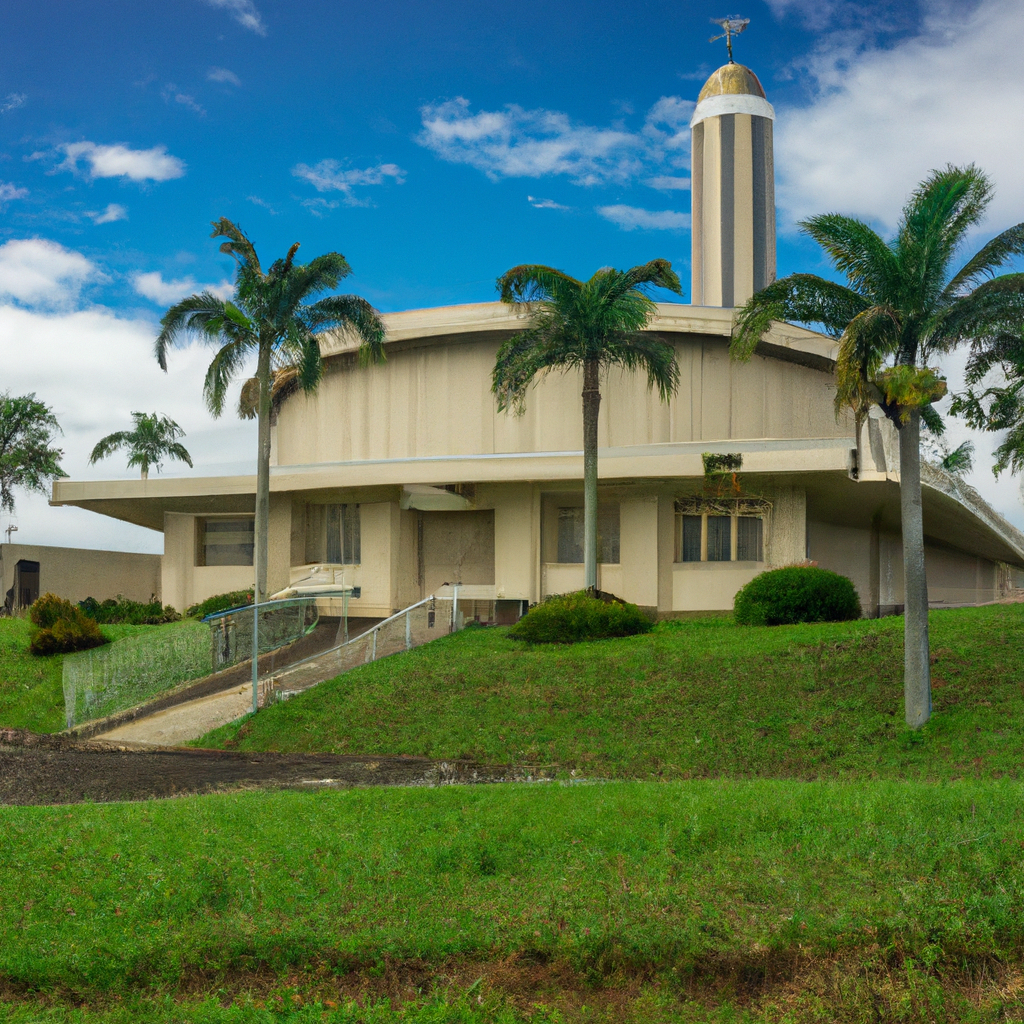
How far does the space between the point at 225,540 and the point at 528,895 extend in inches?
937

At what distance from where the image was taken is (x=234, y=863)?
6695mm

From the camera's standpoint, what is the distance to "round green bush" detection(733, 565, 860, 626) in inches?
712

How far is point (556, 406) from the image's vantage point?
26.3 metres

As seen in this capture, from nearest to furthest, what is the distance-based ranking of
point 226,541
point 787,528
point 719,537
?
point 787,528
point 719,537
point 226,541

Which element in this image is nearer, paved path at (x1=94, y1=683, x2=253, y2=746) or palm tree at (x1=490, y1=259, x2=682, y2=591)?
paved path at (x1=94, y1=683, x2=253, y2=746)

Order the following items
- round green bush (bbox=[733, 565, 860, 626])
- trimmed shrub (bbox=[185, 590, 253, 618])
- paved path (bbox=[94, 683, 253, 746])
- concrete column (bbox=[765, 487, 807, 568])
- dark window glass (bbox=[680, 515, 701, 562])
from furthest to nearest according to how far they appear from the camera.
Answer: trimmed shrub (bbox=[185, 590, 253, 618])
dark window glass (bbox=[680, 515, 701, 562])
concrete column (bbox=[765, 487, 807, 568])
round green bush (bbox=[733, 565, 860, 626])
paved path (bbox=[94, 683, 253, 746])

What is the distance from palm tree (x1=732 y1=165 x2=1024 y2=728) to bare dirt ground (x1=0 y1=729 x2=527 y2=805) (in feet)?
19.3

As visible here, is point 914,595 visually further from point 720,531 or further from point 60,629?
point 60,629

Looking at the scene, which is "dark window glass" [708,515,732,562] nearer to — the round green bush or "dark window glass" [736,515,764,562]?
"dark window glass" [736,515,764,562]

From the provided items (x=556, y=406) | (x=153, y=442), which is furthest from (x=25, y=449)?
(x=556, y=406)

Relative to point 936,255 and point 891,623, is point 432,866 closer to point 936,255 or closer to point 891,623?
point 936,255

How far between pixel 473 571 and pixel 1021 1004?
2073 cm

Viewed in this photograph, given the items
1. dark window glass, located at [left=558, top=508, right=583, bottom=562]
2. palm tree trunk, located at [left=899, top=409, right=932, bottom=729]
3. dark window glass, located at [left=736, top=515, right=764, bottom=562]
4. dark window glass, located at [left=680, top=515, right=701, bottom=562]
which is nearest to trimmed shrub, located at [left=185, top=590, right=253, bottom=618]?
dark window glass, located at [left=558, top=508, right=583, bottom=562]

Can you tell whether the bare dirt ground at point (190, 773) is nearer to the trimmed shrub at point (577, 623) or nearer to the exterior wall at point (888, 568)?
the trimmed shrub at point (577, 623)
